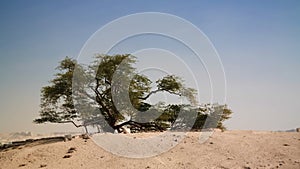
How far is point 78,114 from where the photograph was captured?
19.6 meters

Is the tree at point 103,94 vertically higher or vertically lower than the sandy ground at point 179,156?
higher

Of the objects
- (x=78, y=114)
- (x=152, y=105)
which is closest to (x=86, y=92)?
(x=78, y=114)

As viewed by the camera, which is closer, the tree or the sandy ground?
the sandy ground

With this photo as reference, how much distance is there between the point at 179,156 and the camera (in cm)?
1179

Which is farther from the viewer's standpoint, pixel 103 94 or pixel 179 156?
pixel 103 94

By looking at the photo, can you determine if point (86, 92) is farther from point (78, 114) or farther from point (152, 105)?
point (152, 105)

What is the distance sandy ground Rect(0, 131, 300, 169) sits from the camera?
11.0 m

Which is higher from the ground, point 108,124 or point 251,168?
point 108,124

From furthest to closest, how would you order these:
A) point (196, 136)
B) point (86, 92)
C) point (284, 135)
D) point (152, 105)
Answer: point (152, 105)
point (86, 92)
point (284, 135)
point (196, 136)

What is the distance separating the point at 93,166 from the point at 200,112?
13.8 meters

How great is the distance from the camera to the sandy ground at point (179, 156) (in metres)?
11.0

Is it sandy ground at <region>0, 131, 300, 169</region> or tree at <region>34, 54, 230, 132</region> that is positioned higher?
tree at <region>34, 54, 230, 132</region>

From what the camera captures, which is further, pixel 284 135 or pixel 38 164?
pixel 284 135

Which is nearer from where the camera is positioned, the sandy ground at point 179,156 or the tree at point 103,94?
the sandy ground at point 179,156
